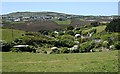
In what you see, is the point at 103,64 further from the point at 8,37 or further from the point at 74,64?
the point at 8,37

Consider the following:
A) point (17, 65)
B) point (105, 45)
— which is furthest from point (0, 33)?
point (17, 65)

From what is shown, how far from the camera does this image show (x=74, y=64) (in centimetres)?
2914

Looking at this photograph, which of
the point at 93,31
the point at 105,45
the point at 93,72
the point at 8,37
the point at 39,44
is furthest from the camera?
the point at 93,31

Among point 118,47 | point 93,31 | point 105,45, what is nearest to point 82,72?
point 118,47

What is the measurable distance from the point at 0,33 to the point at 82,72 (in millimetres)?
74309

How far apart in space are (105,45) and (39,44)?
937 inches

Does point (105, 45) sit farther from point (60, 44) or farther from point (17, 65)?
point (17, 65)

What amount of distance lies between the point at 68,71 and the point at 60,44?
61.6 metres

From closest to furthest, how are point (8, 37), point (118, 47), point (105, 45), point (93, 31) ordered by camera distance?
point (118, 47), point (105, 45), point (8, 37), point (93, 31)

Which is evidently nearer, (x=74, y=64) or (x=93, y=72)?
(x=93, y=72)

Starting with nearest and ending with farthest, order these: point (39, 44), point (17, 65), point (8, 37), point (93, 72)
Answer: point (93, 72), point (17, 65), point (39, 44), point (8, 37)

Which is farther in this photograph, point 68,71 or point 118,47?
point 118,47

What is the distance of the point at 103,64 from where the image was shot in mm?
28156

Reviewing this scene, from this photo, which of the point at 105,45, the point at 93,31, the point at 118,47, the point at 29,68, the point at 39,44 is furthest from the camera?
the point at 93,31
